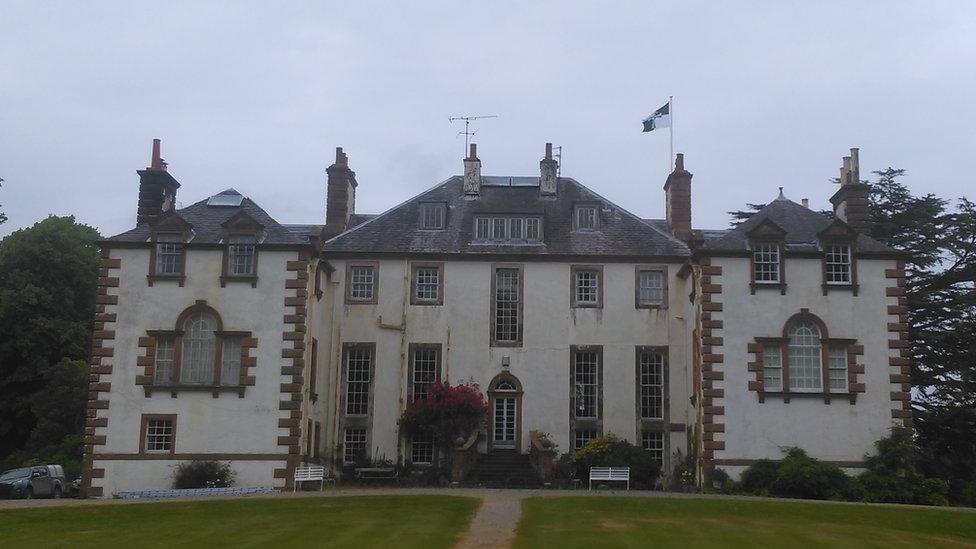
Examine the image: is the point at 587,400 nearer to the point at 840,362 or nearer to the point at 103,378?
the point at 840,362

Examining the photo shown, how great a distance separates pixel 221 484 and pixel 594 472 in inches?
431

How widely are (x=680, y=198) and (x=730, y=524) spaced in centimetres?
1970

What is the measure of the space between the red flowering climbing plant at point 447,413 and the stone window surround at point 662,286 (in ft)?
21.0

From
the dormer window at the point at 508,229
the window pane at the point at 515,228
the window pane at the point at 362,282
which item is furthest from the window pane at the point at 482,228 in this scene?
the window pane at the point at 362,282

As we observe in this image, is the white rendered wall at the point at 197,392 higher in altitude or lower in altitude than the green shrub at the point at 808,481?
higher

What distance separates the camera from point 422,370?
122 ft

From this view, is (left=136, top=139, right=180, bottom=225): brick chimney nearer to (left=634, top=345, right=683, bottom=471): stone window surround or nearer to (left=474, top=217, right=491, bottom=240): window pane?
(left=474, top=217, right=491, bottom=240): window pane

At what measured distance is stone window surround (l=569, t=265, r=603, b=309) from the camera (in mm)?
37406

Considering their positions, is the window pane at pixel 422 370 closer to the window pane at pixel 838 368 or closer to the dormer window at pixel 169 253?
the dormer window at pixel 169 253

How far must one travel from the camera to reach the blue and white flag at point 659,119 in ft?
138

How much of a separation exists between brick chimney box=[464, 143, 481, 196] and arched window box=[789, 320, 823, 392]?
13095 mm

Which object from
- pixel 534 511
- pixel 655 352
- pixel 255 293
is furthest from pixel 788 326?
pixel 255 293

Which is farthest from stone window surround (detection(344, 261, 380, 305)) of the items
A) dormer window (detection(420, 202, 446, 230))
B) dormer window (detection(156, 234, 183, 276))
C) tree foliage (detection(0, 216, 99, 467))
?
tree foliage (detection(0, 216, 99, 467))

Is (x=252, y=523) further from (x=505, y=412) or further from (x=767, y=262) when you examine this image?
(x=767, y=262)
